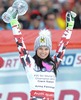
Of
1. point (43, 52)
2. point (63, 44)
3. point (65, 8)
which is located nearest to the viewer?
point (43, 52)

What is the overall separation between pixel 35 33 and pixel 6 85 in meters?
0.78

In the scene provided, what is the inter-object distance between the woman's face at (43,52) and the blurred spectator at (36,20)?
2535 mm

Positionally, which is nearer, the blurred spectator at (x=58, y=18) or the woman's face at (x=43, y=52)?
the woman's face at (x=43, y=52)

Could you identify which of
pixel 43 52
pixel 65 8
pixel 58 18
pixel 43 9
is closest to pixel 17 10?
pixel 43 52

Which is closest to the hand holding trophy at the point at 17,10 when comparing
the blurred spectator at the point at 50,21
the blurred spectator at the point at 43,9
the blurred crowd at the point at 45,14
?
the blurred crowd at the point at 45,14

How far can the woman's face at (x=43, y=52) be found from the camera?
20.1 feet

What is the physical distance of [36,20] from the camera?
343 inches

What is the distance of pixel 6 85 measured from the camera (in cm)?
700

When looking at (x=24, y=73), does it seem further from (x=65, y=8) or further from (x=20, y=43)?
(x=65, y=8)

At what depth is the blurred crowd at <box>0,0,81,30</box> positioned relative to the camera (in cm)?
868

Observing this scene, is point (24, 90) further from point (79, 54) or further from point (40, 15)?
point (40, 15)

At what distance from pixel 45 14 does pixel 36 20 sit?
0.33 m

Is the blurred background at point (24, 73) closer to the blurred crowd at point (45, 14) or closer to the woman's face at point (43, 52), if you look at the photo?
the woman's face at point (43, 52)

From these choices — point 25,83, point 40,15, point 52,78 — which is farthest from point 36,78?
point 40,15
